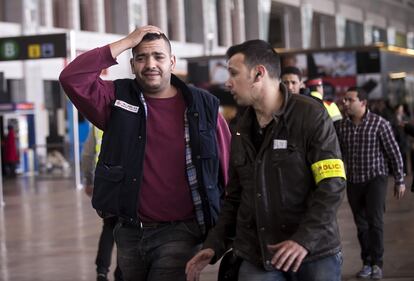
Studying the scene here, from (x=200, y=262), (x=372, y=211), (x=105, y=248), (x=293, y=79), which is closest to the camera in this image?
(x=200, y=262)

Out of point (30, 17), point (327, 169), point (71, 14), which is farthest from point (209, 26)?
point (327, 169)

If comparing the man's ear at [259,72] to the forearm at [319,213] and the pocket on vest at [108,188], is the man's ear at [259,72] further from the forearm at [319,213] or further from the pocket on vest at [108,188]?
the pocket on vest at [108,188]

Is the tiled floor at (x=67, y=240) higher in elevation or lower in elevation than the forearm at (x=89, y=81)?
lower

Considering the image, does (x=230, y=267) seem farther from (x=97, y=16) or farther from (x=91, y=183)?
(x=97, y=16)

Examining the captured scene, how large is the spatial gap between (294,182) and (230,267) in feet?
1.84

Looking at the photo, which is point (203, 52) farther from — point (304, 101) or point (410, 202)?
point (304, 101)

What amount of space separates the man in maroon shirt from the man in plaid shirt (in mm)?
3946

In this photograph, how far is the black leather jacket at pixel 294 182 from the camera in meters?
3.73

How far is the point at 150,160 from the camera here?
14.9 feet

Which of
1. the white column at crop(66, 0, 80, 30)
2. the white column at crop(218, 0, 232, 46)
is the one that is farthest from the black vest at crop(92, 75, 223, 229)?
the white column at crop(218, 0, 232, 46)

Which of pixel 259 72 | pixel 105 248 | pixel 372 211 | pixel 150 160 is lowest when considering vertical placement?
pixel 105 248

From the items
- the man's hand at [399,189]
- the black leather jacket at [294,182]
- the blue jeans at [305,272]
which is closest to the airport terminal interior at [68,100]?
the man's hand at [399,189]

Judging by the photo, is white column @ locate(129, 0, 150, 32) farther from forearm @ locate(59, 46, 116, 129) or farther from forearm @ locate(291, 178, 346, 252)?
forearm @ locate(291, 178, 346, 252)

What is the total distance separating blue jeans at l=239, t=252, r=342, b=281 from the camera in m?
3.82
